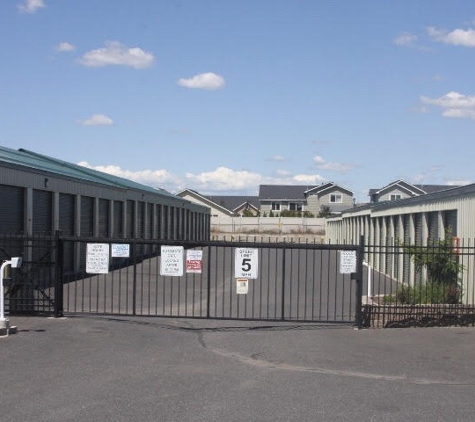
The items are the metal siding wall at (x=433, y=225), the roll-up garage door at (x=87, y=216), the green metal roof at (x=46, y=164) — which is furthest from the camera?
the roll-up garage door at (x=87, y=216)

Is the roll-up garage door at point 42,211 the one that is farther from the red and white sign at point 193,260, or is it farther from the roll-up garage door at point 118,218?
the red and white sign at point 193,260

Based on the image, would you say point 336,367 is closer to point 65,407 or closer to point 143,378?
point 143,378

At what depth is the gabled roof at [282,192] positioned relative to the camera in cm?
10931

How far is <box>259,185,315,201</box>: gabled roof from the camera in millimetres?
109312

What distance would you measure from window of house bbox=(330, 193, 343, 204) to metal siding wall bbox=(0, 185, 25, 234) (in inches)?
3300

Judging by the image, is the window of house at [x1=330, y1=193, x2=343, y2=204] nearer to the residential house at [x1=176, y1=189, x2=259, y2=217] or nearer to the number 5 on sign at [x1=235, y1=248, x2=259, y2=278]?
the residential house at [x1=176, y1=189, x2=259, y2=217]

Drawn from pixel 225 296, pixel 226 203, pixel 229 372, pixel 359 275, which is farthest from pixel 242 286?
pixel 226 203

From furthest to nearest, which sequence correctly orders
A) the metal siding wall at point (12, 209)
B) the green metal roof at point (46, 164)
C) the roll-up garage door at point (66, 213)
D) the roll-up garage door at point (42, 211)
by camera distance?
the roll-up garage door at point (66, 213), the green metal roof at point (46, 164), the roll-up garage door at point (42, 211), the metal siding wall at point (12, 209)

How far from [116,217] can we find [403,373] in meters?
27.3

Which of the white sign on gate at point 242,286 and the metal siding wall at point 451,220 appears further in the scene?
the metal siding wall at point 451,220

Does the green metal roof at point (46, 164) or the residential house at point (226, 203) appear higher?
the residential house at point (226, 203)

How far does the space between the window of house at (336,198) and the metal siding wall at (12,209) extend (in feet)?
275

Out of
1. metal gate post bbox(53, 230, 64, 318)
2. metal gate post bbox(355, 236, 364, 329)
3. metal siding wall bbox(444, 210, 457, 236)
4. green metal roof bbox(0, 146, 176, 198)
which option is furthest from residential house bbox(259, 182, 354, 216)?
metal gate post bbox(53, 230, 64, 318)

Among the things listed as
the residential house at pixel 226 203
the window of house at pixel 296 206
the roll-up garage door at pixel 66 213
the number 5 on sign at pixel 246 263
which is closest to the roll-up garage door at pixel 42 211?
the roll-up garage door at pixel 66 213
